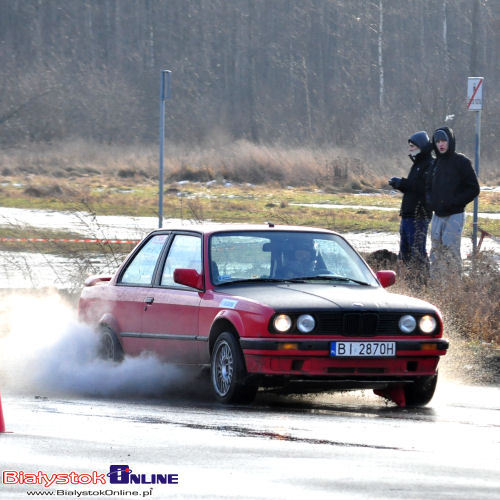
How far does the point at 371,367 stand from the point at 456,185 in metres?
6.54

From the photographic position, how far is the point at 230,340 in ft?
31.1

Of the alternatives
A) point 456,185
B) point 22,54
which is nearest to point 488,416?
point 456,185

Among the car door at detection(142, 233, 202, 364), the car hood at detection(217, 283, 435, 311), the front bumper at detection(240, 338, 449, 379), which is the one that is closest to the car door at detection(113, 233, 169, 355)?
the car door at detection(142, 233, 202, 364)

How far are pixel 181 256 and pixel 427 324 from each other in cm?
228

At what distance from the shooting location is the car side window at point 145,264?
1108 centimetres

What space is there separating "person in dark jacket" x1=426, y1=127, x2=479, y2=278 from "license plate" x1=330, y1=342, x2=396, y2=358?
589 cm

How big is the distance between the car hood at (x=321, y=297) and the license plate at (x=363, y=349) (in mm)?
258

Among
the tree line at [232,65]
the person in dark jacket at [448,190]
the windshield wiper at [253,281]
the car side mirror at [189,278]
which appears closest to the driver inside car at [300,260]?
the windshield wiper at [253,281]

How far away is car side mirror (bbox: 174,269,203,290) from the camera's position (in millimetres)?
10078

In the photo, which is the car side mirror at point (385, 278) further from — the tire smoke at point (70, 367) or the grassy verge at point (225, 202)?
the grassy verge at point (225, 202)

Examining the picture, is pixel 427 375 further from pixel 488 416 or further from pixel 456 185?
pixel 456 185

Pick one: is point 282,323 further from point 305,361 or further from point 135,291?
point 135,291

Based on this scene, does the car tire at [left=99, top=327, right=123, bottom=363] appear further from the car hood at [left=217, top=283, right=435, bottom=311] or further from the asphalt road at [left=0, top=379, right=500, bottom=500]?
the car hood at [left=217, top=283, right=435, bottom=311]

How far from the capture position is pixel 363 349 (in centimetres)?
929
